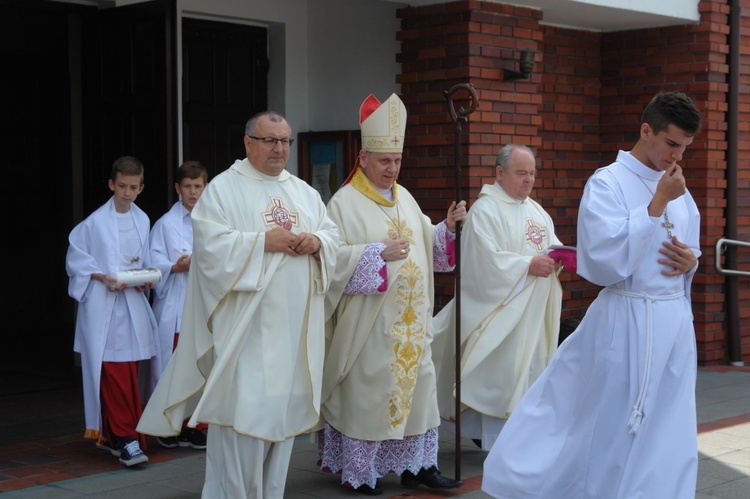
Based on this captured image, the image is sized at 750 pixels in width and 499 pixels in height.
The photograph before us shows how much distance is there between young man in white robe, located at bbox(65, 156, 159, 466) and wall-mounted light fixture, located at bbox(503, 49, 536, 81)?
3.29 m

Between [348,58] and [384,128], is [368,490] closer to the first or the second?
[384,128]

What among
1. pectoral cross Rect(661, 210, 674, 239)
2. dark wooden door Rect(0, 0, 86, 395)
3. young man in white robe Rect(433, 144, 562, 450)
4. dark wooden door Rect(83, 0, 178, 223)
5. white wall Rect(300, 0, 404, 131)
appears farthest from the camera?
dark wooden door Rect(0, 0, 86, 395)

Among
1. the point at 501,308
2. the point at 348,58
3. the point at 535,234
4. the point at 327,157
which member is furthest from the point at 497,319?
the point at 348,58

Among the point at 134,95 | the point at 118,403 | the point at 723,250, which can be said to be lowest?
the point at 118,403

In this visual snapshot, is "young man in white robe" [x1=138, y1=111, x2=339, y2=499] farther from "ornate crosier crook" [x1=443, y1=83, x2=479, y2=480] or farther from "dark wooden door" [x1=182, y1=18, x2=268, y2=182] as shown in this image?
"dark wooden door" [x1=182, y1=18, x2=268, y2=182]

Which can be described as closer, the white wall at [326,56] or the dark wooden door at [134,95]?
the dark wooden door at [134,95]

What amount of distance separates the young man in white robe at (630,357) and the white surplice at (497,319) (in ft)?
5.57

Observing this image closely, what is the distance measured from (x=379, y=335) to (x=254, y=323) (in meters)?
0.93

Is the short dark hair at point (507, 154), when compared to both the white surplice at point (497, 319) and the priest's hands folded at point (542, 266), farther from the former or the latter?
the priest's hands folded at point (542, 266)

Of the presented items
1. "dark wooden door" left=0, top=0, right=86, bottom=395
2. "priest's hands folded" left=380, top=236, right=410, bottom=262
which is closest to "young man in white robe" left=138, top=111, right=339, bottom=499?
"priest's hands folded" left=380, top=236, right=410, bottom=262

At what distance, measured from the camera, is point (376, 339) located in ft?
20.6

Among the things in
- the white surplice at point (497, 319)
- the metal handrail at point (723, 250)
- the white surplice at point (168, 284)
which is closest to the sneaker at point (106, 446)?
the white surplice at point (168, 284)

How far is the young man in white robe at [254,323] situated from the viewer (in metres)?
5.47

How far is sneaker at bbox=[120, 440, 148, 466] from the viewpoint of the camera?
6.63 metres
